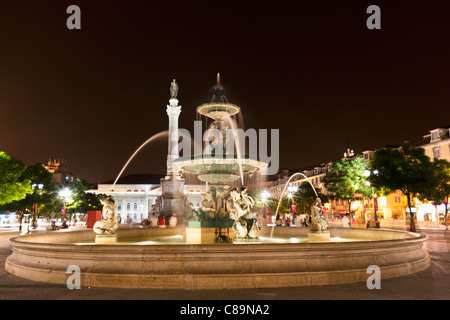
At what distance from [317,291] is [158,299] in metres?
3.39

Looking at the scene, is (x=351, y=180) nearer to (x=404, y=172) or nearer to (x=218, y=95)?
(x=404, y=172)

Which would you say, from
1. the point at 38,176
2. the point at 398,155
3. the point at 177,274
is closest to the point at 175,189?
the point at 38,176

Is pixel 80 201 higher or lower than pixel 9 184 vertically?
lower

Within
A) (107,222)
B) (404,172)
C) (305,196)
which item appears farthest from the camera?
(305,196)

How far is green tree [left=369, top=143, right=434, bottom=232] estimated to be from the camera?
32.1 meters

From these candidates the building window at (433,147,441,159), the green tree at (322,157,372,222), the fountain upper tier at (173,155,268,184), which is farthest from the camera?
the building window at (433,147,441,159)

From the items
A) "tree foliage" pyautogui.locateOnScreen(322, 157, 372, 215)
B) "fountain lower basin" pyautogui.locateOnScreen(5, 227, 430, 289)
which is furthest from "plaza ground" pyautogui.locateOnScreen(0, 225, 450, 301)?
"tree foliage" pyautogui.locateOnScreen(322, 157, 372, 215)

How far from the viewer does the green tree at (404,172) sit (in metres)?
32.1

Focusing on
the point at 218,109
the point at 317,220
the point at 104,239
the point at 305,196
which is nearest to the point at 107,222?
the point at 104,239

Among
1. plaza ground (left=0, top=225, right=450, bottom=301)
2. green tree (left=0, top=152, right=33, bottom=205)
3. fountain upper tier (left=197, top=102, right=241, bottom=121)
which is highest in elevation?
fountain upper tier (left=197, top=102, right=241, bottom=121)

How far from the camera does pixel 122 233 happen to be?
676 inches

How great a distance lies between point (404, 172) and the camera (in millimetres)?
33000

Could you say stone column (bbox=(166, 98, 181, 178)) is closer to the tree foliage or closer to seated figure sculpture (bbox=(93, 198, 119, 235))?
the tree foliage
